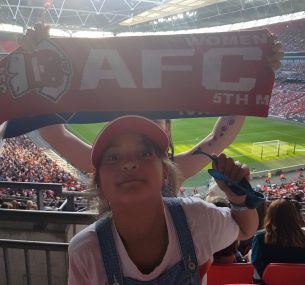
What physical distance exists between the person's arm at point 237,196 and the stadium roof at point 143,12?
28.4 meters

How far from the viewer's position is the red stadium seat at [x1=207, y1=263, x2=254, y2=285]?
2.36 metres

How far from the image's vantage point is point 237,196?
4.69ft

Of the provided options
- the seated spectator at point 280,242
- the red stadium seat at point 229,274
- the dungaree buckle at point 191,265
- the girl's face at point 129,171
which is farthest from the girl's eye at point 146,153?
the seated spectator at point 280,242

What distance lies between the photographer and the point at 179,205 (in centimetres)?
147

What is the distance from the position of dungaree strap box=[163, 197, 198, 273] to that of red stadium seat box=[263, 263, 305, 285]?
3.69 ft

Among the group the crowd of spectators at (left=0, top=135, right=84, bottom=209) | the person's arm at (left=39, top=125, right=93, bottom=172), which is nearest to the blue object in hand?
the person's arm at (left=39, top=125, right=93, bottom=172)

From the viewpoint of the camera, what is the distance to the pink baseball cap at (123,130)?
1.42m

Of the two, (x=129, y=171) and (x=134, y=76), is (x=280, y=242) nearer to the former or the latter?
(x=134, y=76)

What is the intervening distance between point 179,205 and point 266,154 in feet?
67.0

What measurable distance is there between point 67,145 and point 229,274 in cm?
129

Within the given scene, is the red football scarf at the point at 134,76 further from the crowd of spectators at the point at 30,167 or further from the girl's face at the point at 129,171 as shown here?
the crowd of spectators at the point at 30,167

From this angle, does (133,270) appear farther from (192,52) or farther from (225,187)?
(192,52)

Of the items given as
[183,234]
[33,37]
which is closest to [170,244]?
[183,234]

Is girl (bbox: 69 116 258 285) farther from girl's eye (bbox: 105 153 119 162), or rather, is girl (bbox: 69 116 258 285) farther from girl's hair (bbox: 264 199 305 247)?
girl's hair (bbox: 264 199 305 247)
